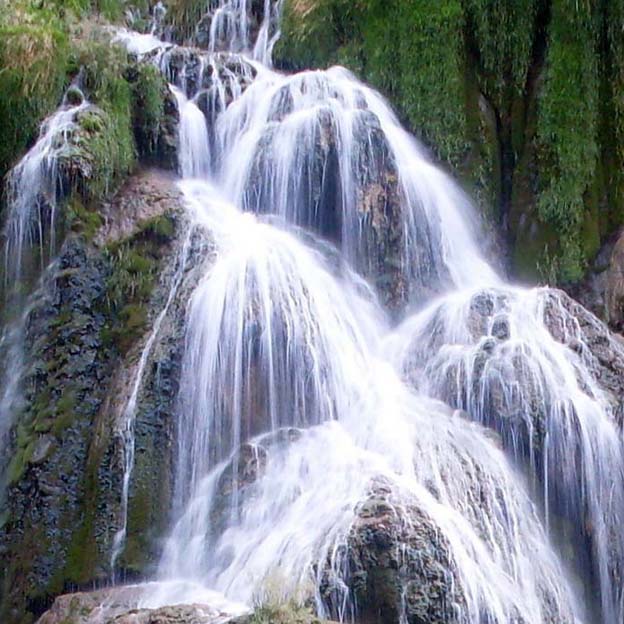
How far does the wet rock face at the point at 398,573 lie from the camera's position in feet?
19.2

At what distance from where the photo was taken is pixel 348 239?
10008mm

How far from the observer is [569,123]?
11.8 meters

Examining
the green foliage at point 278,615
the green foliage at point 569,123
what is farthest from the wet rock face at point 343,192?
the green foliage at point 278,615

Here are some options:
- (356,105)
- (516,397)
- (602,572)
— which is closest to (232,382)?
(516,397)

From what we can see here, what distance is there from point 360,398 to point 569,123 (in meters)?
5.22

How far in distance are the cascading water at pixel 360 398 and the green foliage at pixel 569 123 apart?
118 cm

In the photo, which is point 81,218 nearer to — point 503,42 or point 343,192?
point 343,192

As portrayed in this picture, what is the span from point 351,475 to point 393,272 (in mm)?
3461

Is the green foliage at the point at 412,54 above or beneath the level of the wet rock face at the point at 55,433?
above

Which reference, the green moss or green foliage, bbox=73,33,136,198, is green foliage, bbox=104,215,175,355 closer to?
Answer: the green moss

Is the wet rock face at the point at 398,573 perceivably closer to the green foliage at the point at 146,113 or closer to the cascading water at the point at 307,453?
the cascading water at the point at 307,453

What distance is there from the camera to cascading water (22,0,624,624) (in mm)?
6582

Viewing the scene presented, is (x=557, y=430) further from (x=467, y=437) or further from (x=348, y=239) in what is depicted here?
(x=348, y=239)

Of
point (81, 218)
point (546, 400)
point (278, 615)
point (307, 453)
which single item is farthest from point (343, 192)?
point (278, 615)
